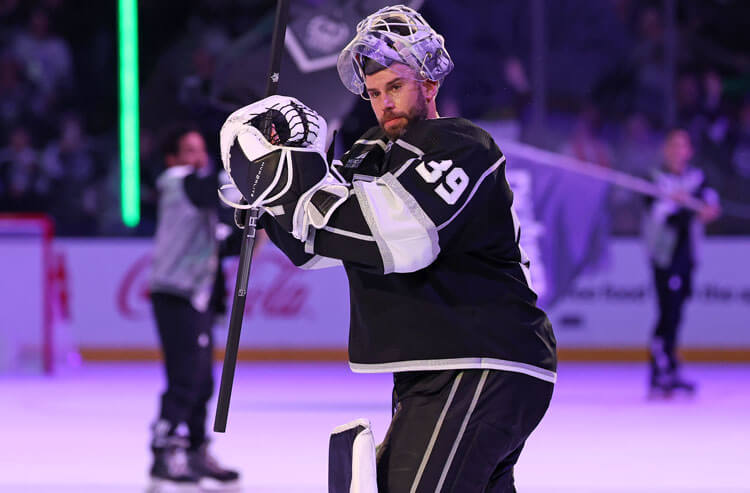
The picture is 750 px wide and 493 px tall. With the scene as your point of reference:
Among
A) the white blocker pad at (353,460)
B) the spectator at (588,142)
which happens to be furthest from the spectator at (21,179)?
the white blocker pad at (353,460)

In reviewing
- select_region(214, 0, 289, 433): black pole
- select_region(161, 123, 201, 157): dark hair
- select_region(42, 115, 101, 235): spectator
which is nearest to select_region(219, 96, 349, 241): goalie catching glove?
select_region(214, 0, 289, 433): black pole

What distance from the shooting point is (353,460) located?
2.22 metres

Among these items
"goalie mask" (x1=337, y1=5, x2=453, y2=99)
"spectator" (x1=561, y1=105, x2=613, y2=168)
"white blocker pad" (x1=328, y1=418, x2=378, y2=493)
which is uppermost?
"goalie mask" (x1=337, y1=5, x2=453, y2=99)

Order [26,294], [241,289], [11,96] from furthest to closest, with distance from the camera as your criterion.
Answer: [11,96], [26,294], [241,289]

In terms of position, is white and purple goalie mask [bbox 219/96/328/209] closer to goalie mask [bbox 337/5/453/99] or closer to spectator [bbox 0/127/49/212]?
goalie mask [bbox 337/5/453/99]

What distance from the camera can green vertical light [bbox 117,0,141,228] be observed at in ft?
32.1

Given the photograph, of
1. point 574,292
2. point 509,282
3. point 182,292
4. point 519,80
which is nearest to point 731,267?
point 574,292

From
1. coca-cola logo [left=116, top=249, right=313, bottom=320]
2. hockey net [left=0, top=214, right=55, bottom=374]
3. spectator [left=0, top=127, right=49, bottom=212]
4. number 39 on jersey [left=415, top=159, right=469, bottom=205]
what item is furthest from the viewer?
spectator [left=0, top=127, right=49, bottom=212]

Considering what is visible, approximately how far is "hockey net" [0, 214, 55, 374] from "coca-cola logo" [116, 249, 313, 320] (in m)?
0.60

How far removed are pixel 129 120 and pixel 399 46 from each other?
7931mm

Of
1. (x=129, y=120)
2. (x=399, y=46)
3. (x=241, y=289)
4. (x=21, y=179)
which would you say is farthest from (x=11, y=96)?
(x=399, y=46)

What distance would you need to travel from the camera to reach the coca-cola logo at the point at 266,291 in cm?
935

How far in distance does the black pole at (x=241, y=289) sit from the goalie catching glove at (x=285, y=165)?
15cm

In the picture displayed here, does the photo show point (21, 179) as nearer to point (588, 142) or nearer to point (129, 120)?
point (129, 120)
